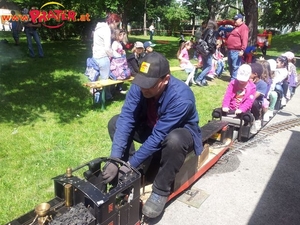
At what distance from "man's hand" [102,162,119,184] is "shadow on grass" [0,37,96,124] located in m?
3.12

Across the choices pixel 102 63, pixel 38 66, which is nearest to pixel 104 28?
pixel 102 63

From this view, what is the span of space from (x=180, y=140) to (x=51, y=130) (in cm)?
312

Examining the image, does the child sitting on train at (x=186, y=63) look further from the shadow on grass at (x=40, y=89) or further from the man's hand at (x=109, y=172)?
the man's hand at (x=109, y=172)

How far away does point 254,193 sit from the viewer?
11.4 feet

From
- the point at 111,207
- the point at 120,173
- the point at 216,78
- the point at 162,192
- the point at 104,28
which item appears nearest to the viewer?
the point at 111,207

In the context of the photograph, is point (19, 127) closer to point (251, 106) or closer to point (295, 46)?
point (251, 106)

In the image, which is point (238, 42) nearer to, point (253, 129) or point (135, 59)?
point (135, 59)

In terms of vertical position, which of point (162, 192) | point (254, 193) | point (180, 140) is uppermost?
point (180, 140)

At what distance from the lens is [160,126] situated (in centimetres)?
276

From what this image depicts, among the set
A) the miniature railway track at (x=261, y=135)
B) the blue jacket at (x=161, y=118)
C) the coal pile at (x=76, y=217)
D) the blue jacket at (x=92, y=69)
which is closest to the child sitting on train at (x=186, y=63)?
the blue jacket at (x=92, y=69)

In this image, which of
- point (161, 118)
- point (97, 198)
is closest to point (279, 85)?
point (161, 118)

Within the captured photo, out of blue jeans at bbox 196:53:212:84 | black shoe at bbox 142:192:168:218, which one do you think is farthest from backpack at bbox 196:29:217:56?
Answer: black shoe at bbox 142:192:168:218

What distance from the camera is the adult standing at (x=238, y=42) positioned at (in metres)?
8.47

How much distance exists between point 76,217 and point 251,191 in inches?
92.2
